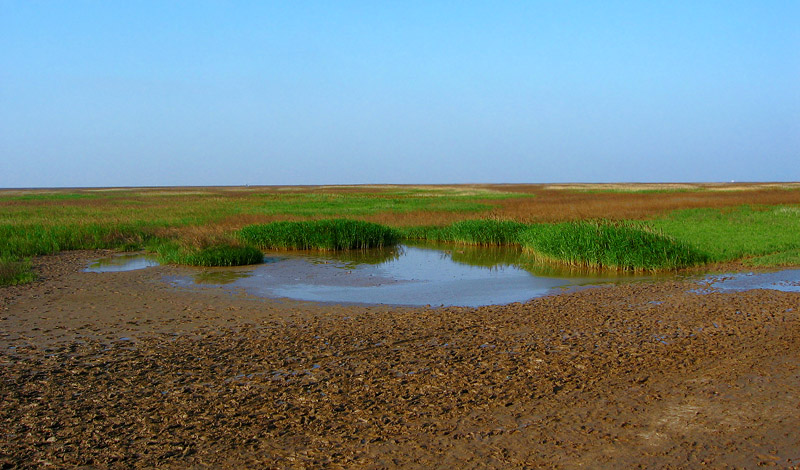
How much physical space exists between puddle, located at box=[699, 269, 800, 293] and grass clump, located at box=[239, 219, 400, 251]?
12.0m

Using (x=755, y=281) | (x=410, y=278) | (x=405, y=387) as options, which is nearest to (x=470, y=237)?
(x=410, y=278)

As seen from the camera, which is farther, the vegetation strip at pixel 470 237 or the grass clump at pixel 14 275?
the vegetation strip at pixel 470 237

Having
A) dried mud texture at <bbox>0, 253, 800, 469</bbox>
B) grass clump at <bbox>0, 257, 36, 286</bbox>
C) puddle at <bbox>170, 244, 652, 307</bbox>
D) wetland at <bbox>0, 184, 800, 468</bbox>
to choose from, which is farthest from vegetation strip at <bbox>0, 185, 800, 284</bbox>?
dried mud texture at <bbox>0, 253, 800, 469</bbox>

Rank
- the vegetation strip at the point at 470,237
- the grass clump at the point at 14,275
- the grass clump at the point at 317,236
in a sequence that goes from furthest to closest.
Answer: the grass clump at the point at 317,236 < the vegetation strip at the point at 470,237 < the grass clump at the point at 14,275

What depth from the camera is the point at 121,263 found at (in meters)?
19.7

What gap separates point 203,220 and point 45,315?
20.7 m

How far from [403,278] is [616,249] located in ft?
19.0

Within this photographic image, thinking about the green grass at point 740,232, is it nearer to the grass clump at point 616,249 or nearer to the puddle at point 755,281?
the grass clump at point 616,249

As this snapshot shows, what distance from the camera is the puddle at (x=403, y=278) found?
13.6m

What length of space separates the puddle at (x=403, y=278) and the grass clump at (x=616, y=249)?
0.65 meters

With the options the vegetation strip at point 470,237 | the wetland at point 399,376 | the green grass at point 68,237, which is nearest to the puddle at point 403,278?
the wetland at point 399,376

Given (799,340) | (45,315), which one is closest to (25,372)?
(45,315)

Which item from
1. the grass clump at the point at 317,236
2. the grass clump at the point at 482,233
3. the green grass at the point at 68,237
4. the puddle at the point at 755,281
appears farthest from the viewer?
the grass clump at the point at 482,233

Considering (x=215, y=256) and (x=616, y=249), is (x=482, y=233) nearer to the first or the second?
(x=616, y=249)
